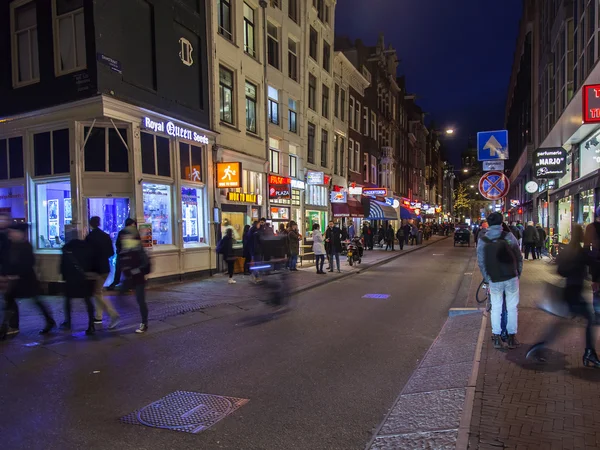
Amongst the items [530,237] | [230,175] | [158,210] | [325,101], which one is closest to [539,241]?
[530,237]

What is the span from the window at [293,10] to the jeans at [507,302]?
19.0 metres

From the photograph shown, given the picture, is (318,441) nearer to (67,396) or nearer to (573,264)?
(67,396)

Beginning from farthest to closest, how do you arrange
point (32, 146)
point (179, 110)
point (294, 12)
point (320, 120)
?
point (320, 120) → point (294, 12) → point (179, 110) → point (32, 146)

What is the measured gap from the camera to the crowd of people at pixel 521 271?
17.0ft

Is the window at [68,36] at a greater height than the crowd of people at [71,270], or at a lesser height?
greater

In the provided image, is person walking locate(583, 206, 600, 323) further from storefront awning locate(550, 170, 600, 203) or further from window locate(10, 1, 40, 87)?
window locate(10, 1, 40, 87)

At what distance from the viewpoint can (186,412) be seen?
4.37 meters

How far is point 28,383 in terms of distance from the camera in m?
5.23

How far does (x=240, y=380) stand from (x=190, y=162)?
10.2 meters

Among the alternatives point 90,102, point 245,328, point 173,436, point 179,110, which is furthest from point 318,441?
point 179,110

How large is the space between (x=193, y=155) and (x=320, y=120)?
1213 cm

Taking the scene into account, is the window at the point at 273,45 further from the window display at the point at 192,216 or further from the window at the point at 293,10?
the window display at the point at 192,216

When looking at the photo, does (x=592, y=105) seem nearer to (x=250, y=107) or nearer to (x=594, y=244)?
(x=594, y=244)

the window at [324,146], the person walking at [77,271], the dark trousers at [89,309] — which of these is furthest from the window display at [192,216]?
the window at [324,146]
